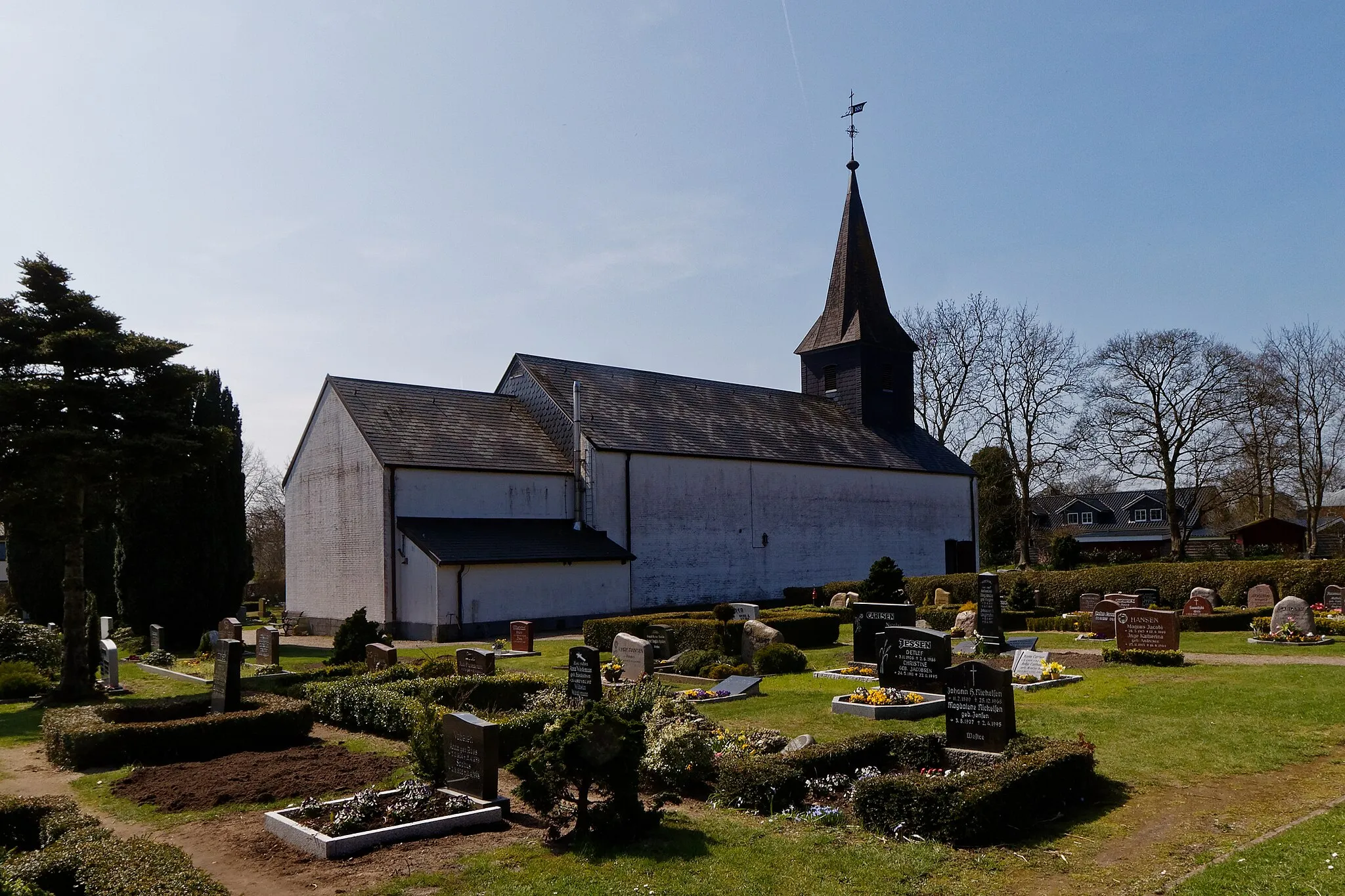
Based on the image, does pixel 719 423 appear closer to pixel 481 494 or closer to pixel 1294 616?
pixel 481 494

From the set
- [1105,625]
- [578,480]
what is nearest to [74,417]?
[578,480]

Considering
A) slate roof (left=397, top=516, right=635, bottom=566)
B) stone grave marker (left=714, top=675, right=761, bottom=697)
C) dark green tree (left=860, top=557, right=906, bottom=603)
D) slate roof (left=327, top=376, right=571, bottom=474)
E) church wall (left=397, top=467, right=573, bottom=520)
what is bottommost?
stone grave marker (left=714, top=675, right=761, bottom=697)

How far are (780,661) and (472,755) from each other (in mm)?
10378

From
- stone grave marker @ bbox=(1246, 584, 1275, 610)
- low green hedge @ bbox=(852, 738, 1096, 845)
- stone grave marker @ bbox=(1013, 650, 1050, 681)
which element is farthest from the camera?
stone grave marker @ bbox=(1246, 584, 1275, 610)

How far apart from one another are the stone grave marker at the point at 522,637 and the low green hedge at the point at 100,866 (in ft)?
51.4

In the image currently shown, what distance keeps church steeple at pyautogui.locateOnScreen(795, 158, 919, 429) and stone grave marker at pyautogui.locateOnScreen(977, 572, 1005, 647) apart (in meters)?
23.5

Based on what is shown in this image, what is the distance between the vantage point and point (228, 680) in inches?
530

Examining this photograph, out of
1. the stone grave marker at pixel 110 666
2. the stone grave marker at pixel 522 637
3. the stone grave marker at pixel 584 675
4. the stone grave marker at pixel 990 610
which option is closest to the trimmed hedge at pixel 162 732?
the stone grave marker at pixel 584 675

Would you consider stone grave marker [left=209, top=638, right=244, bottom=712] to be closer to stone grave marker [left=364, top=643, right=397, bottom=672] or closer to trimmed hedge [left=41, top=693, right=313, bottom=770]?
trimmed hedge [left=41, top=693, right=313, bottom=770]

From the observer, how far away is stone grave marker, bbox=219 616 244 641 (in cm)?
2288

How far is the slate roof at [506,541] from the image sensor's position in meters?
28.5

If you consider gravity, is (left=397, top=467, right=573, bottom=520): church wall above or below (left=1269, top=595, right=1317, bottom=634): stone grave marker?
above

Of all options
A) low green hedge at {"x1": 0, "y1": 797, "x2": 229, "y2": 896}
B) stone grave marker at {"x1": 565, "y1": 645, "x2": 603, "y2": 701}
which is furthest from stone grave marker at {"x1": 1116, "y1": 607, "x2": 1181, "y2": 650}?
low green hedge at {"x1": 0, "y1": 797, "x2": 229, "y2": 896}

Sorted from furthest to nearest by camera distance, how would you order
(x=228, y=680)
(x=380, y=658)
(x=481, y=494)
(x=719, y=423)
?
(x=719, y=423)
(x=481, y=494)
(x=380, y=658)
(x=228, y=680)
